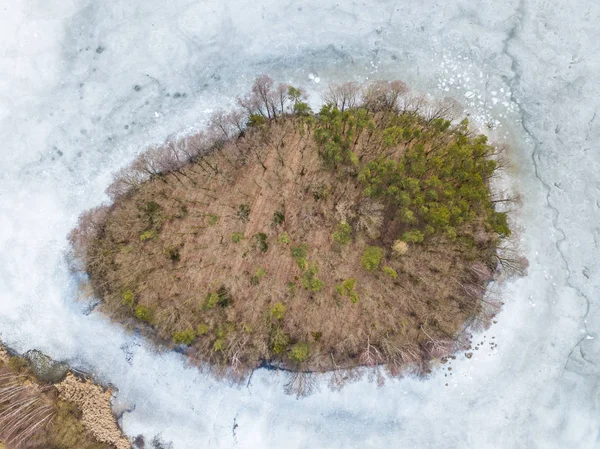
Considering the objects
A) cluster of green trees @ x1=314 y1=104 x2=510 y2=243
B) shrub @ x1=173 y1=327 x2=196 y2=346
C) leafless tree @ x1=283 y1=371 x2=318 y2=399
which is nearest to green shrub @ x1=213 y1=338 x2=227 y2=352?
shrub @ x1=173 y1=327 x2=196 y2=346

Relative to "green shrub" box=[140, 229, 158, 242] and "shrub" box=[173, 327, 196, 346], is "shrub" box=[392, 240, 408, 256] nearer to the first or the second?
"shrub" box=[173, 327, 196, 346]

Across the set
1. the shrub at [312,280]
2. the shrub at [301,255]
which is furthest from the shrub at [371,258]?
the shrub at [301,255]

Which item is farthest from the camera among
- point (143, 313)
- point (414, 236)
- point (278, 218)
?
point (278, 218)

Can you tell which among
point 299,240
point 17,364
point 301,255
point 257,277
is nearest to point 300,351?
point 257,277

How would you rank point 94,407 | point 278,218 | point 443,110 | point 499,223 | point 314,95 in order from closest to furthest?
1. point 499,223
2. point 278,218
3. point 94,407
4. point 443,110
5. point 314,95

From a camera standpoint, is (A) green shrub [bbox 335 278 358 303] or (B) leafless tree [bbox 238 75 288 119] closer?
(A) green shrub [bbox 335 278 358 303]

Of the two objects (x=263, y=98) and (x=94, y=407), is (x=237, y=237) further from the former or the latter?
(x=94, y=407)

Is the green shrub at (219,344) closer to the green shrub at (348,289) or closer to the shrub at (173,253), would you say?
the shrub at (173,253)
